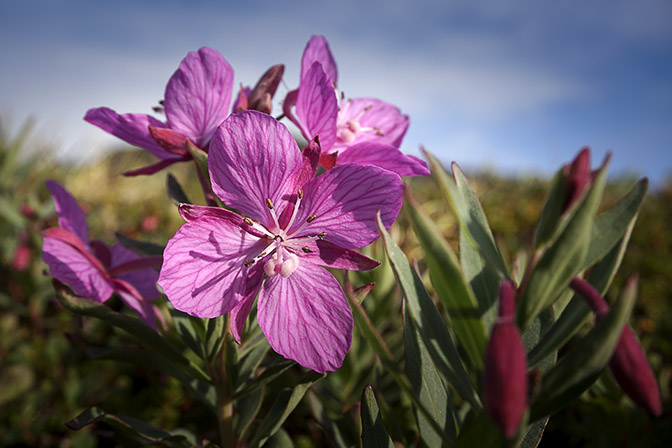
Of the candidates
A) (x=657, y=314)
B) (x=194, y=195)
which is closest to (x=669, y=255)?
(x=657, y=314)

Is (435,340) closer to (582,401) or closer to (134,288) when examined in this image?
(134,288)

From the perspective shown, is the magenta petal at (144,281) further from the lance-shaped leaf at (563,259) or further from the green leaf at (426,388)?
the lance-shaped leaf at (563,259)

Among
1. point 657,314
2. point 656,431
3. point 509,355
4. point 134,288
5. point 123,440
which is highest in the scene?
point 509,355

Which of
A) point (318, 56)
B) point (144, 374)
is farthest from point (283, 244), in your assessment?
point (144, 374)

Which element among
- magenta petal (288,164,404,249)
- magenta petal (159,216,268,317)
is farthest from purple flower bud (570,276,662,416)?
magenta petal (159,216,268,317)

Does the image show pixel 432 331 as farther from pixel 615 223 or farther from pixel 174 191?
pixel 174 191

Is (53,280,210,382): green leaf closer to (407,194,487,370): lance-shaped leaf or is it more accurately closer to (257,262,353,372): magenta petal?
(257,262,353,372): magenta petal

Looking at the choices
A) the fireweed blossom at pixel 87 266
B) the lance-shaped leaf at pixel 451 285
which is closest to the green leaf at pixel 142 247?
the fireweed blossom at pixel 87 266
